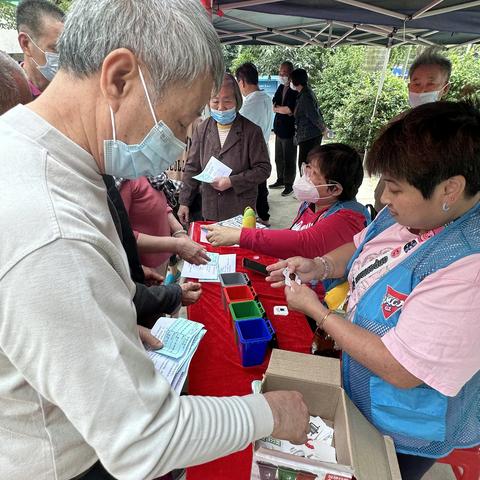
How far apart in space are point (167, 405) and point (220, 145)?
9.45 ft

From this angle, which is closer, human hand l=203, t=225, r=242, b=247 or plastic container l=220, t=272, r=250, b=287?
plastic container l=220, t=272, r=250, b=287

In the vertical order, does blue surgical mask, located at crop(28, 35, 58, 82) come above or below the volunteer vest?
above

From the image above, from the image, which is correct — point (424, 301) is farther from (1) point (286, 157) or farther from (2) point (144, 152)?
(1) point (286, 157)

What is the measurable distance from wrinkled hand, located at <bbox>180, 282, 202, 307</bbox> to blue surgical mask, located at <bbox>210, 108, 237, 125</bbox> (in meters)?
1.94

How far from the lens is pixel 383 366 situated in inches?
40.7

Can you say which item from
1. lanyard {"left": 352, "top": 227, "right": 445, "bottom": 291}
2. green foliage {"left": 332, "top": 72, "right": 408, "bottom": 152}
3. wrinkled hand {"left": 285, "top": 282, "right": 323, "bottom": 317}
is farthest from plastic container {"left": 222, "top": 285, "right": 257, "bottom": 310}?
green foliage {"left": 332, "top": 72, "right": 408, "bottom": 152}

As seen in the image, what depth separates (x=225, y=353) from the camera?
146 cm

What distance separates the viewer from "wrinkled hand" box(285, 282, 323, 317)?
4.28ft

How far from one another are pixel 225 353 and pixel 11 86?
1.37 metres

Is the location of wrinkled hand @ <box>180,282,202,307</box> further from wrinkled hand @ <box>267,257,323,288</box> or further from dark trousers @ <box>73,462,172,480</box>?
dark trousers @ <box>73,462,172,480</box>

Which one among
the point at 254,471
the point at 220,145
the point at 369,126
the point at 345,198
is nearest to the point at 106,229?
the point at 254,471

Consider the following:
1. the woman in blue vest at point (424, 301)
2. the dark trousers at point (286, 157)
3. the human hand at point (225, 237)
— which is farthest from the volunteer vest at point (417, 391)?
the dark trousers at point (286, 157)

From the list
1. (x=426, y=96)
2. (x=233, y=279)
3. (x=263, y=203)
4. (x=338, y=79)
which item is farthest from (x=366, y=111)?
(x=233, y=279)

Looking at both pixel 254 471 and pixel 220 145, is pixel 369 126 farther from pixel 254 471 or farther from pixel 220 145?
pixel 254 471
